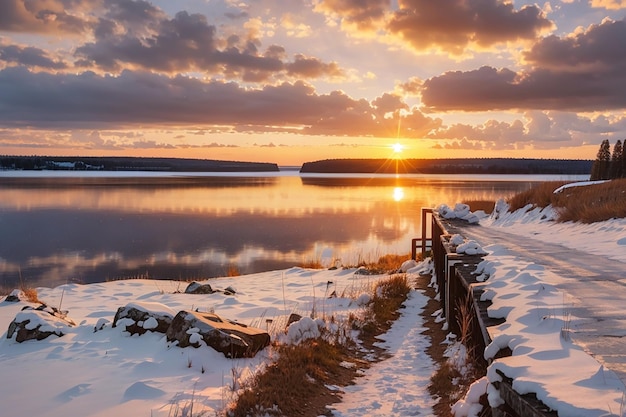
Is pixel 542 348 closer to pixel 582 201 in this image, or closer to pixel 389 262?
pixel 582 201

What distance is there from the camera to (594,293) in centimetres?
641

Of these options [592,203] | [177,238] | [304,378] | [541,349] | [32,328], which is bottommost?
[177,238]

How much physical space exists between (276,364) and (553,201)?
1851cm

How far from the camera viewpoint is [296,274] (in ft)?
62.4

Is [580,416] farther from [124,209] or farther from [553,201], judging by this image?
[124,209]

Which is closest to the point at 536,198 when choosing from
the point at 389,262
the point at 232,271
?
the point at 389,262

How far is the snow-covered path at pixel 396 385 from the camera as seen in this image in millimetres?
5852

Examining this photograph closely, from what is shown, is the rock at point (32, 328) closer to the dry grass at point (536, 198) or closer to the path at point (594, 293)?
the path at point (594, 293)

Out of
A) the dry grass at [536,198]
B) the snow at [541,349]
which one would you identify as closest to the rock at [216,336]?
the snow at [541,349]

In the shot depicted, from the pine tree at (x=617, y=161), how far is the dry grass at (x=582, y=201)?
37.2m

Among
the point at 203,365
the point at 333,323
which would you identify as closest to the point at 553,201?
the point at 333,323

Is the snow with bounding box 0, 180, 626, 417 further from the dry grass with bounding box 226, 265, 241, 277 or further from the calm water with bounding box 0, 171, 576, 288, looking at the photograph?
the calm water with bounding box 0, 171, 576, 288

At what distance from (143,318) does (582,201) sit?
1683 cm

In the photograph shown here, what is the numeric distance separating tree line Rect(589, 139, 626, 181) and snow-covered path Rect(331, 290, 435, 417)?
54530 millimetres
